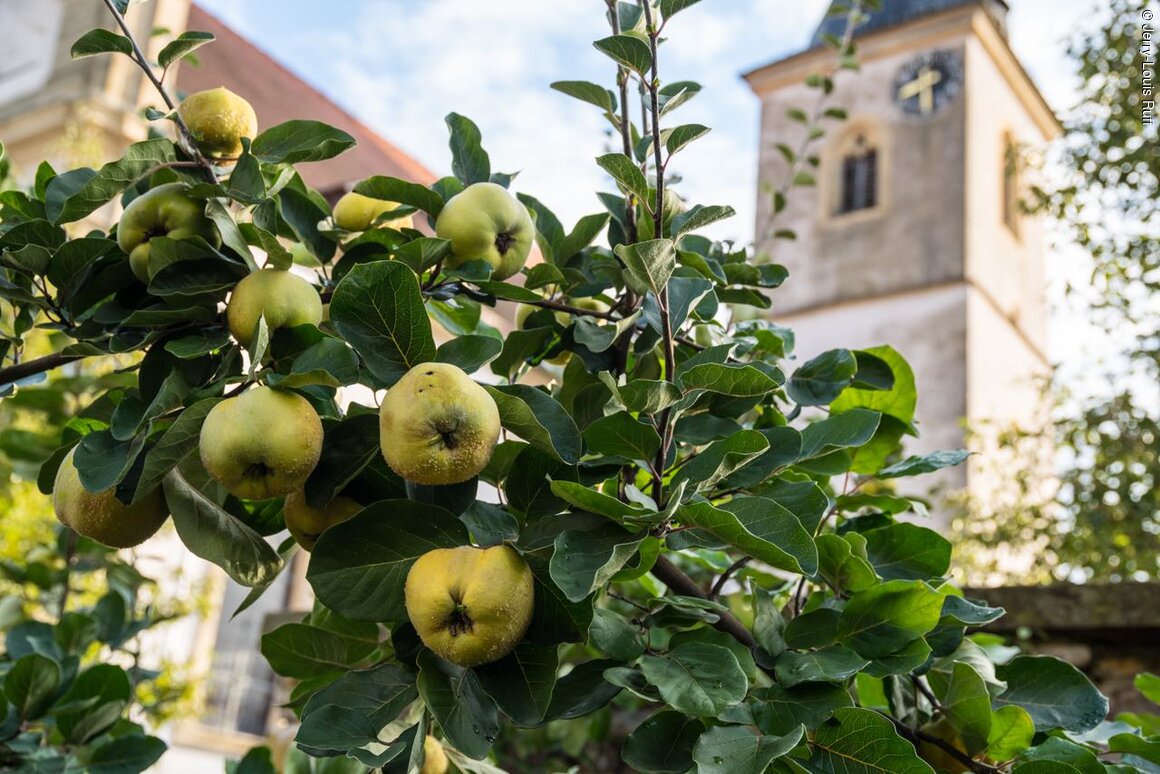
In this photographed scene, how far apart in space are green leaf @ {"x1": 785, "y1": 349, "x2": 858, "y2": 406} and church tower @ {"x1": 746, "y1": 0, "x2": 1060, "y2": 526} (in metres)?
16.9

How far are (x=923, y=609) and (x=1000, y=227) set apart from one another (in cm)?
2036

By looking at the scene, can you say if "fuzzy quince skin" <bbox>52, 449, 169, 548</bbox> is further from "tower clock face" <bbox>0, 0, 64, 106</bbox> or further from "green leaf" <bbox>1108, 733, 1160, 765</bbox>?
"tower clock face" <bbox>0, 0, 64, 106</bbox>

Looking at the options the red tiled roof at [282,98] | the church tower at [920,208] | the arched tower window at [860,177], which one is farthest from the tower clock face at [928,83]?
the red tiled roof at [282,98]

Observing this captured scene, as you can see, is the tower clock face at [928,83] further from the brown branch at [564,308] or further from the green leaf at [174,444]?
the green leaf at [174,444]

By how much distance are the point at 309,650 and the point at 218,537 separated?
222 mm

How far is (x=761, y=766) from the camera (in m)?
0.87

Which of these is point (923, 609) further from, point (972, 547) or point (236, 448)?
point (972, 547)

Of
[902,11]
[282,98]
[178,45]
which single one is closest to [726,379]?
Answer: [178,45]

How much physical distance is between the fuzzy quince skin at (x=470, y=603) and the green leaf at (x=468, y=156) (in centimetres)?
49

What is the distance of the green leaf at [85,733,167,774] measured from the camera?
1462 mm

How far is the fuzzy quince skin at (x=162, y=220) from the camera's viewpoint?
1066 mm

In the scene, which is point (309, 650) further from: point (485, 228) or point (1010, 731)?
point (1010, 731)

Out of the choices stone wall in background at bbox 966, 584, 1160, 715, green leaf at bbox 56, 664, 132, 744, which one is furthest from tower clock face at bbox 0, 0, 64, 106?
green leaf at bbox 56, 664, 132, 744

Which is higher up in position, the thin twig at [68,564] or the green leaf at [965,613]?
the green leaf at [965,613]
